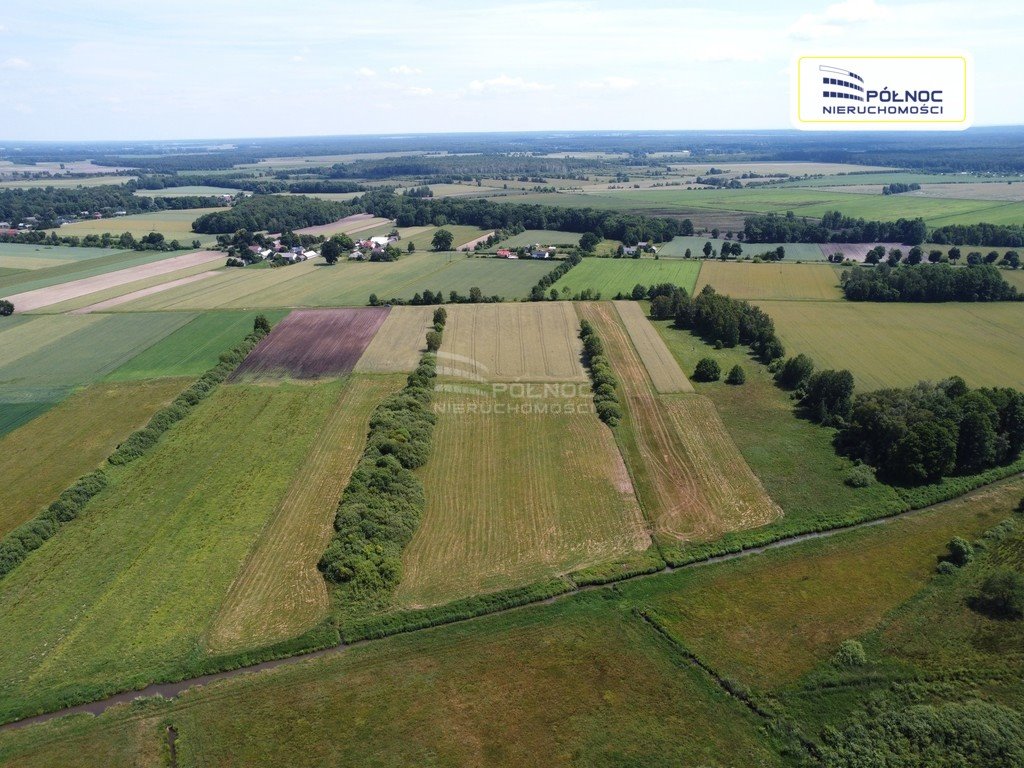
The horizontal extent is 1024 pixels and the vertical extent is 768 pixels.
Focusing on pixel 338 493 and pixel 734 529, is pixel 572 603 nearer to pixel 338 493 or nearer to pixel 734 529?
pixel 734 529

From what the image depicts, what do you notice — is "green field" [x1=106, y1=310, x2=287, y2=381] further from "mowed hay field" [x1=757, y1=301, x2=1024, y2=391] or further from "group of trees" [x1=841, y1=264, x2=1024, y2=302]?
"group of trees" [x1=841, y1=264, x2=1024, y2=302]

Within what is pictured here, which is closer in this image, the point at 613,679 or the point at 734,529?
the point at 613,679

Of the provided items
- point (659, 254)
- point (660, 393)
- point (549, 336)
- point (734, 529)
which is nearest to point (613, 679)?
point (734, 529)

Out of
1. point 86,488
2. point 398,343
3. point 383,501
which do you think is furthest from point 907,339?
point 86,488

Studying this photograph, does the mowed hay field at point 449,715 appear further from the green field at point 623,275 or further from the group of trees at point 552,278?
the green field at point 623,275

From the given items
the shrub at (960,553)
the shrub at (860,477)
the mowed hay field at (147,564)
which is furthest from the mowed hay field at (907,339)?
the mowed hay field at (147,564)

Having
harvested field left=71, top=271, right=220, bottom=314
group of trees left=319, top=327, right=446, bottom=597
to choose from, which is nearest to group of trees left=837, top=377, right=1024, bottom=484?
group of trees left=319, top=327, right=446, bottom=597
